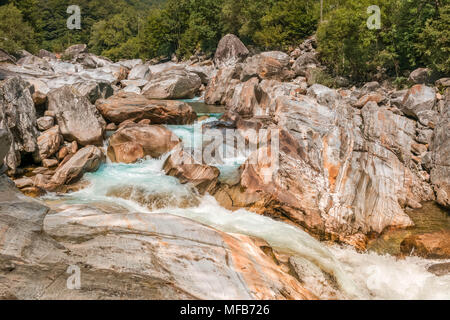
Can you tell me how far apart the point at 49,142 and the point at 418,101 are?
57.1ft

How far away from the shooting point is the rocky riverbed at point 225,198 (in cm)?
496

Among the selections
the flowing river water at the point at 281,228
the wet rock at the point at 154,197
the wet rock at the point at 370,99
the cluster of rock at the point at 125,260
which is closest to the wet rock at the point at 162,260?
the cluster of rock at the point at 125,260

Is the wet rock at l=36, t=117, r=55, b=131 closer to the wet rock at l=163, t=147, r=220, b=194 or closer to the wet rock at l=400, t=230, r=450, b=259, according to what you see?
the wet rock at l=163, t=147, r=220, b=194

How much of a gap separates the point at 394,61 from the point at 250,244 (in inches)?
781

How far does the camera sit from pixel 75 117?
14.9m

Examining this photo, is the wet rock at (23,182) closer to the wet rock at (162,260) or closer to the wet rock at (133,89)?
the wet rock at (162,260)

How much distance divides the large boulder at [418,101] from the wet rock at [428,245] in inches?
252

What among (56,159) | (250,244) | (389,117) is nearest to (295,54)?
(389,117)

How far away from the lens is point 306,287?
665 cm

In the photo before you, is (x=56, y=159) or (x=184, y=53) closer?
(x=56, y=159)

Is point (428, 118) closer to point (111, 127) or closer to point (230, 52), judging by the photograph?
point (111, 127)

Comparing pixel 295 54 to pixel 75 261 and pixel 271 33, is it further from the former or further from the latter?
pixel 75 261

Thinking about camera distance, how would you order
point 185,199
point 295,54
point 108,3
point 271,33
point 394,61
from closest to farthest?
point 185,199 < point 394,61 < point 295,54 < point 271,33 < point 108,3
